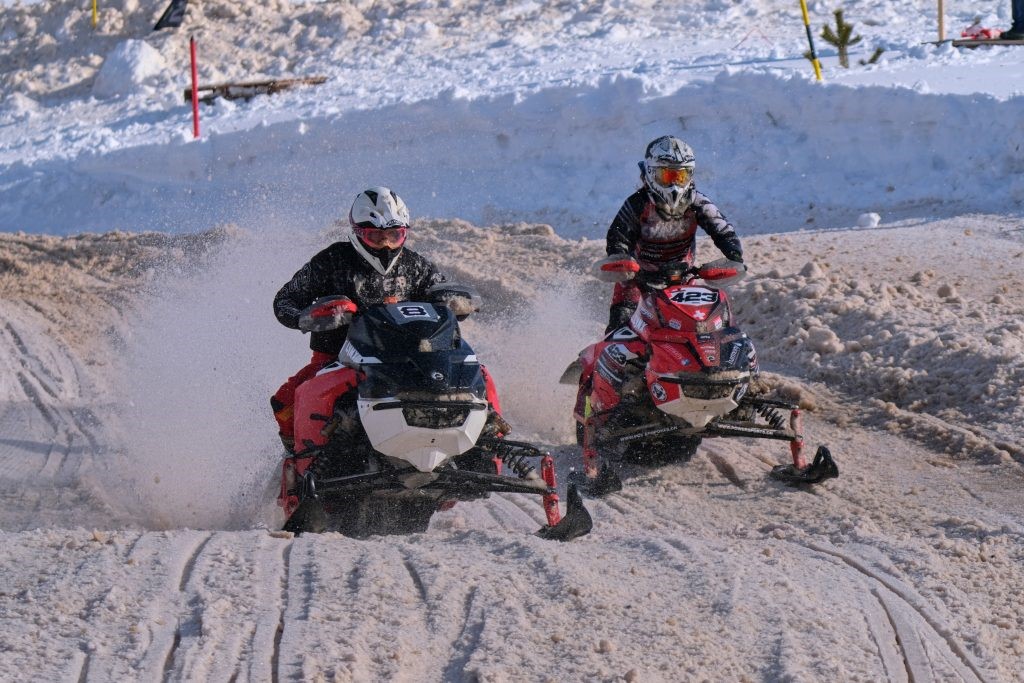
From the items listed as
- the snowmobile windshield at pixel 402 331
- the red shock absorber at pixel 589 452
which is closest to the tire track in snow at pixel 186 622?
the snowmobile windshield at pixel 402 331

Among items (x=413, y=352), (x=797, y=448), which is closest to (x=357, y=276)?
(x=413, y=352)

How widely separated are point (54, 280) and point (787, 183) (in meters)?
9.80

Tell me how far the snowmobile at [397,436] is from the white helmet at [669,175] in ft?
9.28

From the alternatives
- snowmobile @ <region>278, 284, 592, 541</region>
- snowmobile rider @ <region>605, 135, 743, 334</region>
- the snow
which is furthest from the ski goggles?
snowmobile rider @ <region>605, 135, 743, 334</region>

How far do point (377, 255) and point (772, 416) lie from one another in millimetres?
2824

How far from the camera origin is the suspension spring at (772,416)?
30.1ft

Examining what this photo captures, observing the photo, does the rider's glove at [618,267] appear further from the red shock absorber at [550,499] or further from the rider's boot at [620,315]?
the red shock absorber at [550,499]

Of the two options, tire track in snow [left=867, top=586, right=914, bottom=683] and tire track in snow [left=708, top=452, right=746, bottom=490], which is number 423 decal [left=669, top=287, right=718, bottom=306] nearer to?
tire track in snow [left=708, top=452, right=746, bottom=490]

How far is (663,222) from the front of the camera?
10359 millimetres

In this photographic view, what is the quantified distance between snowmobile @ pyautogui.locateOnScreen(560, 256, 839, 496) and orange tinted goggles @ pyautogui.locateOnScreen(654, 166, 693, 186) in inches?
30.2

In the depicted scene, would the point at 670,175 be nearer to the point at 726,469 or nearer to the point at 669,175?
the point at 669,175

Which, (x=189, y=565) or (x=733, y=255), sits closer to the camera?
(x=189, y=565)

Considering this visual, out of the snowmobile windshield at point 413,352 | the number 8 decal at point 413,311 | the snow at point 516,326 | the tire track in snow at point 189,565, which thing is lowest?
the snow at point 516,326

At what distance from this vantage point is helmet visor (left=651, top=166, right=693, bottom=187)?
33.3ft
